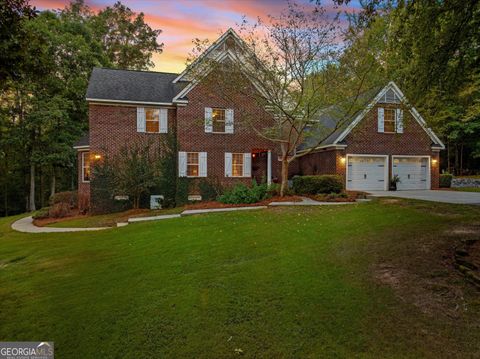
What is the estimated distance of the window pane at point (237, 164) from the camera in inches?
700

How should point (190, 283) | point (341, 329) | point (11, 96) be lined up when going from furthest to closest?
1. point (11, 96)
2. point (190, 283)
3. point (341, 329)

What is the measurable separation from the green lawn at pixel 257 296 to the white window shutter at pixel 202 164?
341 inches

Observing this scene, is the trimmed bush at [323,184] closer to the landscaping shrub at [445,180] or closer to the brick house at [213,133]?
the brick house at [213,133]

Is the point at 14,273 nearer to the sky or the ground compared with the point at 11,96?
nearer to the ground

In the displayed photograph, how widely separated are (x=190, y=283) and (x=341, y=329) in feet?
8.88

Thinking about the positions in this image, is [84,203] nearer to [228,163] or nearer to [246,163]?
[228,163]

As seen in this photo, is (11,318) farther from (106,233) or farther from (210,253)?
(106,233)

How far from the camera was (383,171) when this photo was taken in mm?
19953

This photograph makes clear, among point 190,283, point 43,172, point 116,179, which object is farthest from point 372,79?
point 43,172

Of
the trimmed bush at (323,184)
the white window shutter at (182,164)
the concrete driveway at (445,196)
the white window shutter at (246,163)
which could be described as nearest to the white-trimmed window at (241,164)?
the white window shutter at (246,163)

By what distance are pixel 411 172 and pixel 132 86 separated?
19.0 metres

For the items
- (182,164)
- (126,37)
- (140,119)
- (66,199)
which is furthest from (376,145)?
(126,37)

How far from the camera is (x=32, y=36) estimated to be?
18.4 feet

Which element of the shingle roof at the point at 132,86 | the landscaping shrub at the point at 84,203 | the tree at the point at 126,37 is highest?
the tree at the point at 126,37
